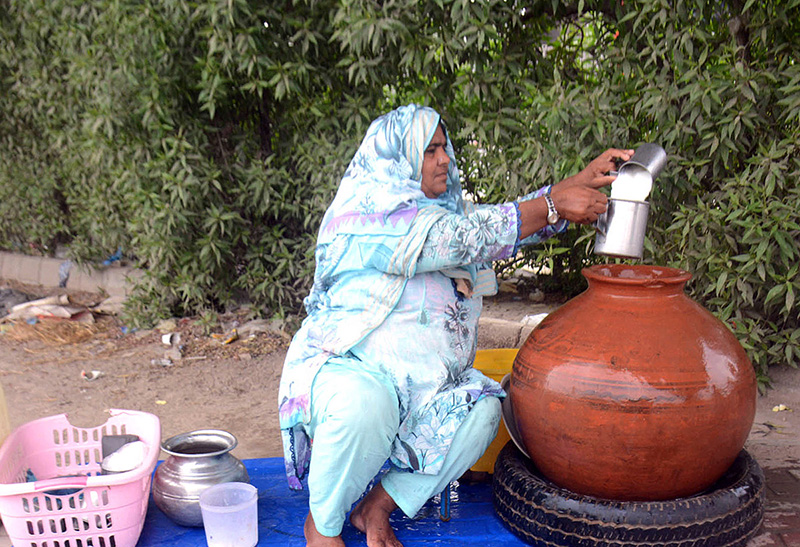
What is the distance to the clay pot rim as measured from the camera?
2.35 m

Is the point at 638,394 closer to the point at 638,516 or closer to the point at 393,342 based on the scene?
the point at 638,516

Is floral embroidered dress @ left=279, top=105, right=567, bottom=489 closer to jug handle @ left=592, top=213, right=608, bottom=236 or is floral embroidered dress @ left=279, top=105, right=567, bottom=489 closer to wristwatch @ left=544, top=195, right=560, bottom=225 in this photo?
wristwatch @ left=544, top=195, right=560, bottom=225

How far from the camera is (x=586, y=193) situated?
2.43 meters

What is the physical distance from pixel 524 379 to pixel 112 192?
193 inches

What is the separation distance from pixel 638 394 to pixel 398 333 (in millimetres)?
848

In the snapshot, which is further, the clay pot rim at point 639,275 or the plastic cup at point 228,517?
the plastic cup at point 228,517

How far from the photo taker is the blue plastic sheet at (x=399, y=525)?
2564 millimetres

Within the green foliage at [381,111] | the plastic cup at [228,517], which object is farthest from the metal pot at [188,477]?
the green foliage at [381,111]

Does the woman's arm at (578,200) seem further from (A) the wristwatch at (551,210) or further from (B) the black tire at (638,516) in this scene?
(B) the black tire at (638,516)

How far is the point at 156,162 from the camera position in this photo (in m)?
5.14

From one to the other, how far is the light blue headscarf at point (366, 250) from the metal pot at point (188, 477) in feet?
0.80

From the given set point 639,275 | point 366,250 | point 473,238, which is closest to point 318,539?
point 366,250

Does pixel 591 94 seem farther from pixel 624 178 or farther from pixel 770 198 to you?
pixel 624 178

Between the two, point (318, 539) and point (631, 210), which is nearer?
point (631, 210)
